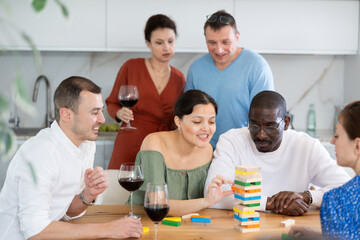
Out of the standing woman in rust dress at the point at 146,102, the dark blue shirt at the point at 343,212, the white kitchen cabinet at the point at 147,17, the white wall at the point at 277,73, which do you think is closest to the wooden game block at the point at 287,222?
the dark blue shirt at the point at 343,212

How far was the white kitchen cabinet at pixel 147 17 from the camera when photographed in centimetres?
385

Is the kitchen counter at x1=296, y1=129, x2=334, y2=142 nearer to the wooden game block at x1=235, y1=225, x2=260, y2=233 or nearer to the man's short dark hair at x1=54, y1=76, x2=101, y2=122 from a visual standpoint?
the wooden game block at x1=235, y1=225, x2=260, y2=233

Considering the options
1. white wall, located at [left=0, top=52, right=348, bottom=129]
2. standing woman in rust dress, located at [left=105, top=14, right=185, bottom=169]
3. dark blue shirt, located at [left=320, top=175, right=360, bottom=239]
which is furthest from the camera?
white wall, located at [left=0, top=52, right=348, bottom=129]

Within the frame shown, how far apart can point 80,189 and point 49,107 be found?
96.0 inches

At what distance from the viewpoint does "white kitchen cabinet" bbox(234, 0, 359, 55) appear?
394cm

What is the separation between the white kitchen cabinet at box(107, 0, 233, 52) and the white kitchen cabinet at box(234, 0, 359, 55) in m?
0.26

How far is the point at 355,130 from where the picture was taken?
149 centimetres

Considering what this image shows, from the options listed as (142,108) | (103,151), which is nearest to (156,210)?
(142,108)

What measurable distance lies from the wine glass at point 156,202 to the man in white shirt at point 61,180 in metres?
0.13

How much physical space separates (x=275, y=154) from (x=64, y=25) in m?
2.36

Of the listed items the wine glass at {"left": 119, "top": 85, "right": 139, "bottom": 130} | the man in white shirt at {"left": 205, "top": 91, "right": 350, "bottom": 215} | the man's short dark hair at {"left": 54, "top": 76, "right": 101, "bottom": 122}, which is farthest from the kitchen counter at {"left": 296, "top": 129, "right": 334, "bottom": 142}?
the man's short dark hair at {"left": 54, "top": 76, "right": 101, "bottom": 122}

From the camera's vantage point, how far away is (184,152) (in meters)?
2.32

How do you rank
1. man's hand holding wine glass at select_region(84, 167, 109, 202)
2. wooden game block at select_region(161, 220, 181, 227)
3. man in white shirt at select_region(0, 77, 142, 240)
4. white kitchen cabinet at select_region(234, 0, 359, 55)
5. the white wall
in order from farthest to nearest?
the white wall < white kitchen cabinet at select_region(234, 0, 359, 55) < man's hand holding wine glass at select_region(84, 167, 109, 202) < wooden game block at select_region(161, 220, 181, 227) < man in white shirt at select_region(0, 77, 142, 240)

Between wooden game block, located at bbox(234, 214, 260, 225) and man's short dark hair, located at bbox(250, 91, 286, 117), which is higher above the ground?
man's short dark hair, located at bbox(250, 91, 286, 117)
